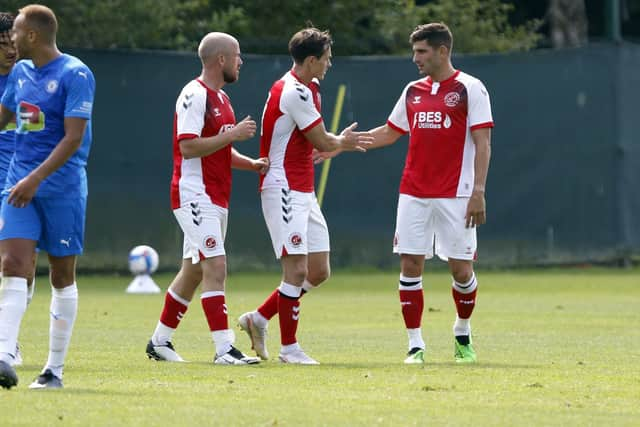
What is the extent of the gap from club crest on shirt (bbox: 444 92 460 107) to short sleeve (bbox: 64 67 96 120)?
3.04m

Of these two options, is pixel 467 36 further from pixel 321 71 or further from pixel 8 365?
pixel 8 365

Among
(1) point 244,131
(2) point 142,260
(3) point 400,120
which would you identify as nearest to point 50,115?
(1) point 244,131

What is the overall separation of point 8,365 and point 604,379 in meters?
3.42

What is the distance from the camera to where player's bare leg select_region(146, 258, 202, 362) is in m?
9.91

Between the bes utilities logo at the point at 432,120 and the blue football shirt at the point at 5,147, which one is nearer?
the blue football shirt at the point at 5,147

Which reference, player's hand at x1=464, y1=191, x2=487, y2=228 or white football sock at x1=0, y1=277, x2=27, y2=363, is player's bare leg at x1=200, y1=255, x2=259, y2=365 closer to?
player's hand at x1=464, y1=191, x2=487, y2=228

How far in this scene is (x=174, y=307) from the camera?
10.0 meters

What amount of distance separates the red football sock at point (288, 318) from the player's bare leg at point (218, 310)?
305 millimetres

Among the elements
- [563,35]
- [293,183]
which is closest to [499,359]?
[293,183]

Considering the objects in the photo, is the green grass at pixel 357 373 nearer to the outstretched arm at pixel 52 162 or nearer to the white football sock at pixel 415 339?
the white football sock at pixel 415 339

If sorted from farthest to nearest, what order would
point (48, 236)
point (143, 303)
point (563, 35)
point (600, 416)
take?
point (563, 35) → point (143, 303) → point (48, 236) → point (600, 416)

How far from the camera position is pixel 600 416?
7.16 meters

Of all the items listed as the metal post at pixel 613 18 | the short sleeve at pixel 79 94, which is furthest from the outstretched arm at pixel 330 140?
the metal post at pixel 613 18

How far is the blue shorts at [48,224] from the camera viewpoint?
25.5 feet
